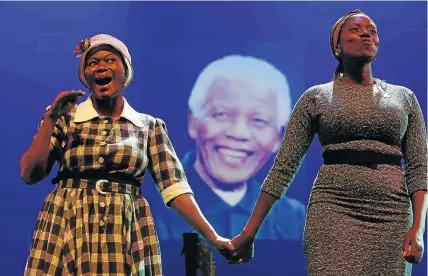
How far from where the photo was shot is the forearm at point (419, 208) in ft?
8.03

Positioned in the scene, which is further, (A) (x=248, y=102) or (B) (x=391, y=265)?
(A) (x=248, y=102)

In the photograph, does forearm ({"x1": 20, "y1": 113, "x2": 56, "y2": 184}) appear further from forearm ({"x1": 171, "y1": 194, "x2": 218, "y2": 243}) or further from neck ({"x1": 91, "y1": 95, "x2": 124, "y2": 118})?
forearm ({"x1": 171, "y1": 194, "x2": 218, "y2": 243})

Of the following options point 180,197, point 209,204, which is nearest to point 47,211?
point 180,197

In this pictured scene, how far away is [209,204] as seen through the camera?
14.9 ft

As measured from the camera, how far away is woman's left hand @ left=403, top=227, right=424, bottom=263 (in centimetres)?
238

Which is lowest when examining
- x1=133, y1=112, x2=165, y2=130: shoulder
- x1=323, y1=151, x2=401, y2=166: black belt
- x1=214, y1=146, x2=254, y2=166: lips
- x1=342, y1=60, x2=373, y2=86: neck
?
x1=323, y1=151, x2=401, y2=166: black belt

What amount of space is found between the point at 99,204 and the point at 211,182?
83.5 inches

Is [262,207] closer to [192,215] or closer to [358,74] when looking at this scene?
[192,215]

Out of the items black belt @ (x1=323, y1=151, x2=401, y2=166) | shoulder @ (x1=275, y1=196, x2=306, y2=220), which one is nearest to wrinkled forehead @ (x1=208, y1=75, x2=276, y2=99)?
Answer: shoulder @ (x1=275, y1=196, x2=306, y2=220)

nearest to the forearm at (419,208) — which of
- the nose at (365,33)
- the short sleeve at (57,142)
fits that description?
the nose at (365,33)

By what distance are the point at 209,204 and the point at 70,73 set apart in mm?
1147

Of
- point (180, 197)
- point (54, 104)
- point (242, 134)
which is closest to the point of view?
point (54, 104)

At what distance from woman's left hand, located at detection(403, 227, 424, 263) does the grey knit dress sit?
54 mm

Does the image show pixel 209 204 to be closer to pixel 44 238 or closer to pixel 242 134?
pixel 242 134
